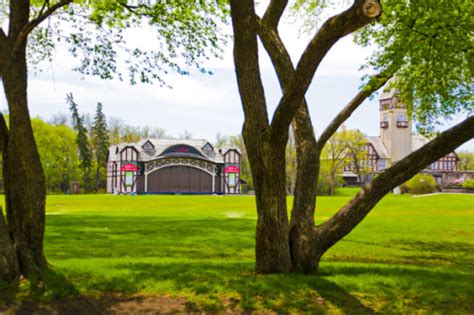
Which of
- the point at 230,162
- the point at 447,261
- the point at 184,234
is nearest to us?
the point at 447,261

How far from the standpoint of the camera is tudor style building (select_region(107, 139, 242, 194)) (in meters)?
65.1

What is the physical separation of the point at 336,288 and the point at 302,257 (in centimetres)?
106

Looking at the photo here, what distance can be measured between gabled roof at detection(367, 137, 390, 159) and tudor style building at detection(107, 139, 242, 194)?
99.5 feet

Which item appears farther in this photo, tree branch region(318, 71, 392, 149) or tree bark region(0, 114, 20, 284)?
tree branch region(318, 71, 392, 149)

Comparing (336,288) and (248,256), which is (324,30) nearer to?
(336,288)

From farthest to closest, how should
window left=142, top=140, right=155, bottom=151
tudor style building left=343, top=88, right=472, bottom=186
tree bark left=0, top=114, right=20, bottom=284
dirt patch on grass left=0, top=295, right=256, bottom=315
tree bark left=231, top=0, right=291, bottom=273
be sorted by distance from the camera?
tudor style building left=343, top=88, right=472, bottom=186
window left=142, top=140, right=155, bottom=151
tree bark left=231, top=0, right=291, bottom=273
tree bark left=0, top=114, right=20, bottom=284
dirt patch on grass left=0, top=295, right=256, bottom=315

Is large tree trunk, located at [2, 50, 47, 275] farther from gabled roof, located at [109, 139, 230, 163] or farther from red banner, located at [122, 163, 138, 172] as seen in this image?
gabled roof, located at [109, 139, 230, 163]

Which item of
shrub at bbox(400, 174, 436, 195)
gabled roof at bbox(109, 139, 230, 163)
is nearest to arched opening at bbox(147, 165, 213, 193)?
gabled roof at bbox(109, 139, 230, 163)

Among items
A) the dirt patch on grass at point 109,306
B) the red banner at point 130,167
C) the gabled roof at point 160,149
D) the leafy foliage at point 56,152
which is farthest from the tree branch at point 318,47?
the leafy foliage at point 56,152

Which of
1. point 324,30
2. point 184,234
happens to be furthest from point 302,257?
point 184,234

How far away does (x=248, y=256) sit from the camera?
12539mm

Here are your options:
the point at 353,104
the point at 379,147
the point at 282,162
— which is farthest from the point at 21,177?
the point at 379,147

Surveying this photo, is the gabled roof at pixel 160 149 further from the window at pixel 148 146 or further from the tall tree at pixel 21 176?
the tall tree at pixel 21 176

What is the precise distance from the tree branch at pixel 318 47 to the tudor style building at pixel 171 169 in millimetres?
58487
